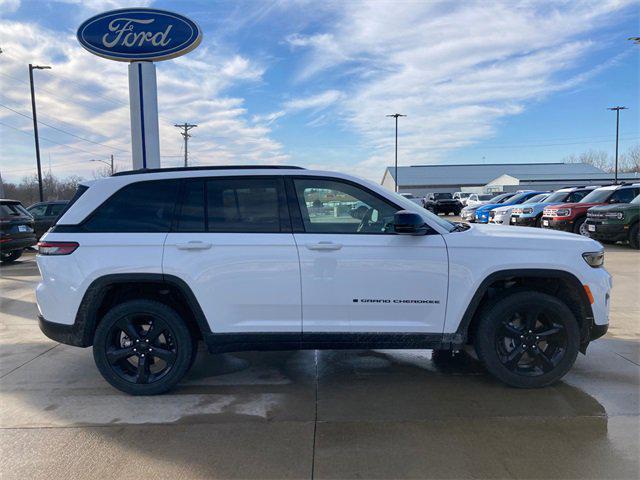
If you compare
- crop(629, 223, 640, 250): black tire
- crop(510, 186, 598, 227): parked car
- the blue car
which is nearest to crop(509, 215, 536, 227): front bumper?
crop(510, 186, 598, 227): parked car

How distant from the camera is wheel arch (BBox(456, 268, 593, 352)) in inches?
153

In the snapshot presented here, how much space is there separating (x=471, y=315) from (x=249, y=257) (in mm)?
1889

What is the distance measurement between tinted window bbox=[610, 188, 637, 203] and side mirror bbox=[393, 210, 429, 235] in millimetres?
13220

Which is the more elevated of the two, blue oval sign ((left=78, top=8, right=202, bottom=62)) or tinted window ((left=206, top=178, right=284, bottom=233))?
blue oval sign ((left=78, top=8, right=202, bottom=62))

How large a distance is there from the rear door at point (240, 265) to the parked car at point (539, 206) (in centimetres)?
1532

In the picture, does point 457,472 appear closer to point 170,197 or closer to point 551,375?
point 551,375

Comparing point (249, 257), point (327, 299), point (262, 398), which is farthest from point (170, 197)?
point (262, 398)

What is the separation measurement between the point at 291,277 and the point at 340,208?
73 centimetres

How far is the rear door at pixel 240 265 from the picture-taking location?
3842mm

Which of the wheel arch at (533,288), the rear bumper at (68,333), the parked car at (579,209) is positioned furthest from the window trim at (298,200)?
the parked car at (579,209)

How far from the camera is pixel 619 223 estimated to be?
12.8 meters

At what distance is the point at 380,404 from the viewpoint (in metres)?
3.83

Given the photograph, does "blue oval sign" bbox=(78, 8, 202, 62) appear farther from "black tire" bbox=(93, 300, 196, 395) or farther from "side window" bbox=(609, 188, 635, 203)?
"side window" bbox=(609, 188, 635, 203)

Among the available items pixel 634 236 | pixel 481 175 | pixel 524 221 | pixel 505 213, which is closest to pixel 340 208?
pixel 634 236
